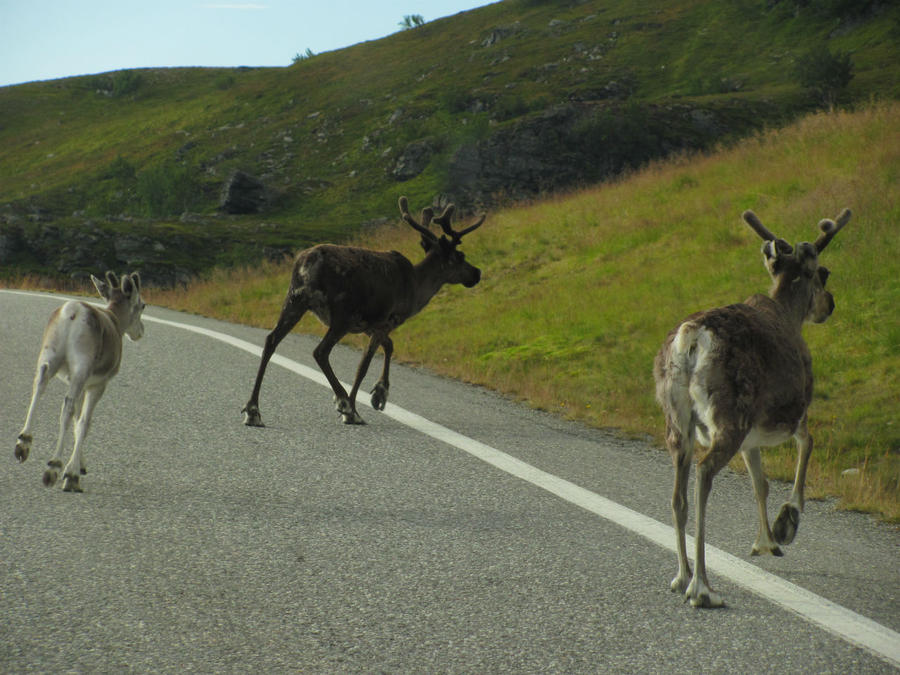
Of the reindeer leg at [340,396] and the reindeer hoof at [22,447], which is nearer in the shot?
the reindeer hoof at [22,447]

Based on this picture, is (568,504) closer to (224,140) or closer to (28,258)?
(28,258)

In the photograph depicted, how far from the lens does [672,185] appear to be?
68.4ft

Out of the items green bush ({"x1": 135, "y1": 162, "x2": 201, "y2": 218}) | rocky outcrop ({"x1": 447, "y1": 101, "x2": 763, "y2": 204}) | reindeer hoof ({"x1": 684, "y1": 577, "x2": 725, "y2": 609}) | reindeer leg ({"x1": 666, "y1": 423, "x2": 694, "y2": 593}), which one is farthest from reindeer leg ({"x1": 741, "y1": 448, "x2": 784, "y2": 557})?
green bush ({"x1": 135, "y1": 162, "x2": 201, "y2": 218})

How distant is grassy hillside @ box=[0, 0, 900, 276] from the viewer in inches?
1502

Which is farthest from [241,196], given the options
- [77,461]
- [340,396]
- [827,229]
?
[827,229]

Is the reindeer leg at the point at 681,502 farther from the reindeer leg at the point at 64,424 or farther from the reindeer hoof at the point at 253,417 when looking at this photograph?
the reindeer hoof at the point at 253,417

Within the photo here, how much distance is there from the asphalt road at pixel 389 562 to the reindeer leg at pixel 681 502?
0.43 feet

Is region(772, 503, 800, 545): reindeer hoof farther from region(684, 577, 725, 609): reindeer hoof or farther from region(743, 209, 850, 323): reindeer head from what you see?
region(743, 209, 850, 323): reindeer head

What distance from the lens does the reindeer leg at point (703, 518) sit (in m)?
3.88

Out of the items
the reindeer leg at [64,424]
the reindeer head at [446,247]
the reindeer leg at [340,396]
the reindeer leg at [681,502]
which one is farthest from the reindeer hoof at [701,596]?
the reindeer head at [446,247]

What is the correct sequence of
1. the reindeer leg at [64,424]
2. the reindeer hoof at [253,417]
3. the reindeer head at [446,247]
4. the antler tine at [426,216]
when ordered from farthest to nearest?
the antler tine at [426,216], the reindeer head at [446,247], the reindeer hoof at [253,417], the reindeer leg at [64,424]

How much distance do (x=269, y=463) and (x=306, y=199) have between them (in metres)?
51.6

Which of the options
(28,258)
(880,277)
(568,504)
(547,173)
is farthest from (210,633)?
(547,173)

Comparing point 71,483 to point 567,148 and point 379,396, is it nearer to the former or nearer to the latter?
point 379,396
